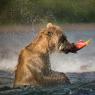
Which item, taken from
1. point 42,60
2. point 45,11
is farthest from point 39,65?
point 45,11

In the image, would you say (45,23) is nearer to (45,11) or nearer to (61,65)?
(45,11)

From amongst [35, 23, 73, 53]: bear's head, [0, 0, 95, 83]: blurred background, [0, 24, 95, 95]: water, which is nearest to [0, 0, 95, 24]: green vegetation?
[0, 0, 95, 83]: blurred background

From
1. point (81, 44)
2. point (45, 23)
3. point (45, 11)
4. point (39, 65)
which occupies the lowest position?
point (39, 65)

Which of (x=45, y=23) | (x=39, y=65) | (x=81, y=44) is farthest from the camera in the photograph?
(x=45, y=23)

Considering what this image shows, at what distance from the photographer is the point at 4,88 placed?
5.21 meters

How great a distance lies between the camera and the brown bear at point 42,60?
5176 mm

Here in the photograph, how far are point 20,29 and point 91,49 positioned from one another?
24.3 inches

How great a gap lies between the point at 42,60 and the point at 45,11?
0.51m

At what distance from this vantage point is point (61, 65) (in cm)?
536

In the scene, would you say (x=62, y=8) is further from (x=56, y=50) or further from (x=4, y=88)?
(x=4, y=88)

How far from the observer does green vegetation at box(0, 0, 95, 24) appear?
5469mm

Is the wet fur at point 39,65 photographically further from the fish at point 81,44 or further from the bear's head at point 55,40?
the fish at point 81,44

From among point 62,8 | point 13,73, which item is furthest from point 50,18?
point 13,73

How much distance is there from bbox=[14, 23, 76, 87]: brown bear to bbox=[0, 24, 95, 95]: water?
5cm
